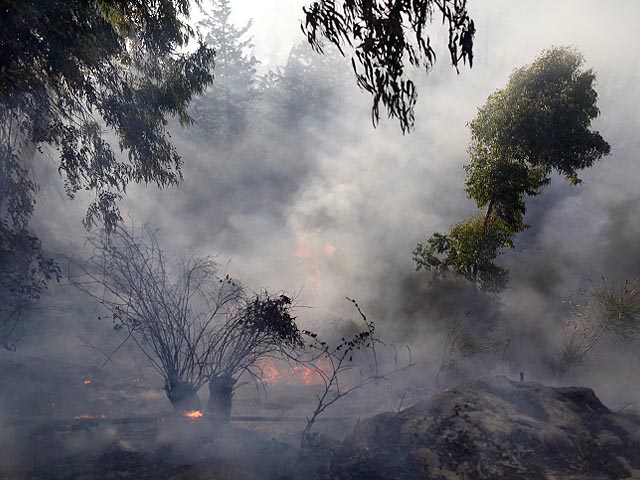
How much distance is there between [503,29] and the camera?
240 feet

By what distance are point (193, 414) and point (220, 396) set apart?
579mm

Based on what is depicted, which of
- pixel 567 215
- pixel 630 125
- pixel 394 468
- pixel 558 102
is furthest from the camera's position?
pixel 630 125

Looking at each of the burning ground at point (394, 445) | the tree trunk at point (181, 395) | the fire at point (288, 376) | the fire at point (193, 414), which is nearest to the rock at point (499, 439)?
the burning ground at point (394, 445)

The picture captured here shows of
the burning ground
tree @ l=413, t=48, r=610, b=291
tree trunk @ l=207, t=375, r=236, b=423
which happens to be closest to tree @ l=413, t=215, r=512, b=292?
tree @ l=413, t=48, r=610, b=291

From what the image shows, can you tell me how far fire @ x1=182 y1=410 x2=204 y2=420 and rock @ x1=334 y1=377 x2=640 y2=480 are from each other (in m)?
2.76

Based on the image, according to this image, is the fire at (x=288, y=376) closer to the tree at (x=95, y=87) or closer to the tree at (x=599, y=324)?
the tree at (x=95, y=87)

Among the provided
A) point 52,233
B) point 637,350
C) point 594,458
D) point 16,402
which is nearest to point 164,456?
point 16,402

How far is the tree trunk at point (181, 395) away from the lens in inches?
308

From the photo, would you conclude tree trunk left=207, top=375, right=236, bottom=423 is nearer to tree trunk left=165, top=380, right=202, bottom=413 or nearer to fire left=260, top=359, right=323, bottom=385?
tree trunk left=165, top=380, right=202, bottom=413

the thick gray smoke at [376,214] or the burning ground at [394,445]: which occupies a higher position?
the thick gray smoke at [376,214]

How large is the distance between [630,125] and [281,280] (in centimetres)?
3999

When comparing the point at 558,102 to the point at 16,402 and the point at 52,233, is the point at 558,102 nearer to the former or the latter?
the point at 16,402

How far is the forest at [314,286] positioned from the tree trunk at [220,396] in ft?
0.16

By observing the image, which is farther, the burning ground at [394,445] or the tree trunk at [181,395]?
the tree trunk at [181,395]
